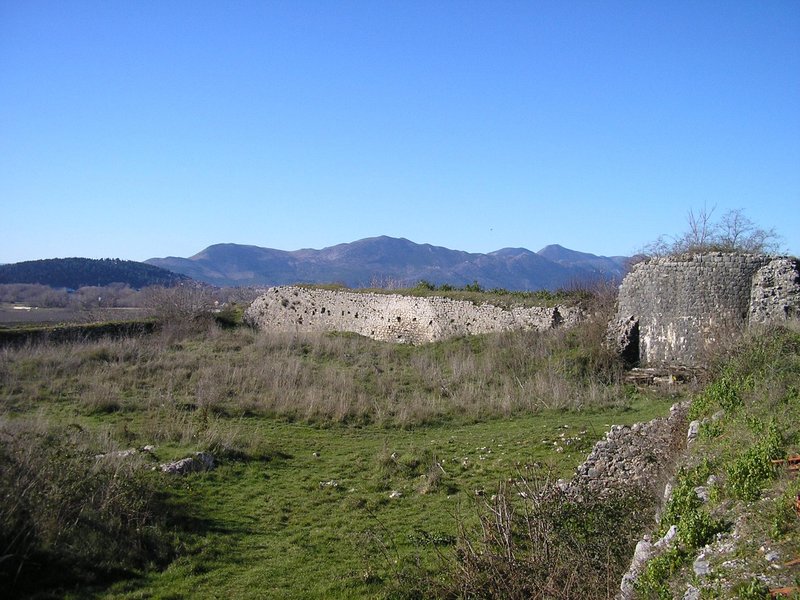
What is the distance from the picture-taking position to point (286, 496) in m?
8.52

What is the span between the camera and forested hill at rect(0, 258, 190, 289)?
239 ft

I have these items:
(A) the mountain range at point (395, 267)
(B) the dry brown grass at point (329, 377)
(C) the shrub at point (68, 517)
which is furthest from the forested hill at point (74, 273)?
(C) the shrub at point (68, 517)

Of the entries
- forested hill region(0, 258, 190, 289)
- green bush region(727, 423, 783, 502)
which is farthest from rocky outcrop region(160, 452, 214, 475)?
forested hill region(0, 258, 190, 289)

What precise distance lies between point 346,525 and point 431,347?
1415 cm

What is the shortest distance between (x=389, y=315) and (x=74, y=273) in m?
62.9

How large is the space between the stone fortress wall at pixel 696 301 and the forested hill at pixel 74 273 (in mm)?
61921

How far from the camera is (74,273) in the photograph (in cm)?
7506

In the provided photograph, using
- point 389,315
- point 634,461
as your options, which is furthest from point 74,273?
point 634,461

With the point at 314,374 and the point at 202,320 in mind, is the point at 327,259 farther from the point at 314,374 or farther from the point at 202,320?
the point at 314,374

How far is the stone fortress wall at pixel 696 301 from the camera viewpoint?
13.2 m

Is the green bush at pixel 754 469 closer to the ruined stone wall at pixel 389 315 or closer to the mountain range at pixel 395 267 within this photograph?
the ruined stone wall at pixel 389 315

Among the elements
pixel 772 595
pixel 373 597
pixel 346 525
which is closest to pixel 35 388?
Answer: pixel 346 525

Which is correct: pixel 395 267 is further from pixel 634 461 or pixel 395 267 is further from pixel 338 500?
pixel 634 461

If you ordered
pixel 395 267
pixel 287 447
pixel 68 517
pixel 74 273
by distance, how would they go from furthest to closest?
pixel 395 267 → pixel 74 273 → pixel 287 447 → pixel 68 517
